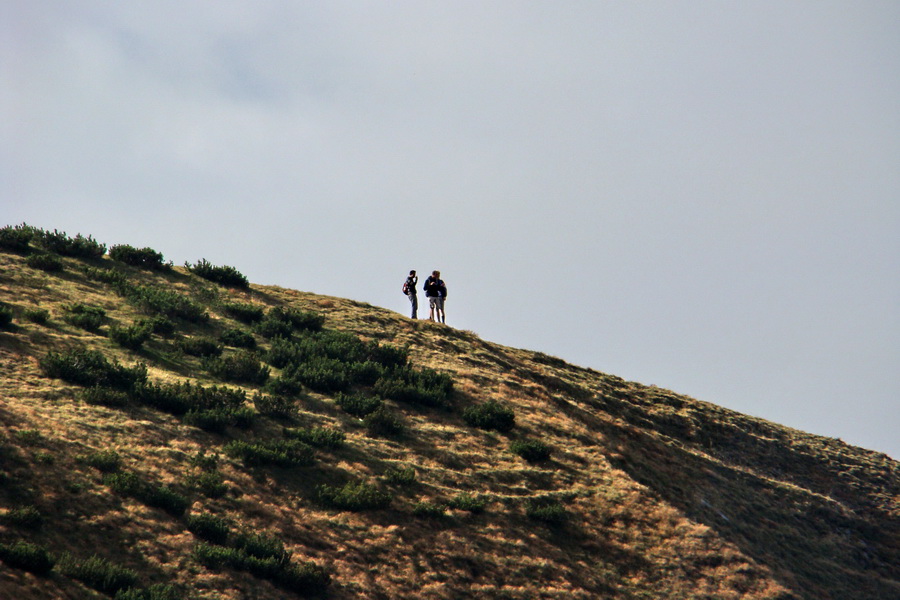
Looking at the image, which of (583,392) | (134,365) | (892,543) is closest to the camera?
(134,365)

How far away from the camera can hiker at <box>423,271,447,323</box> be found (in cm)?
3734

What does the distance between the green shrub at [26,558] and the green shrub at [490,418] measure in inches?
562

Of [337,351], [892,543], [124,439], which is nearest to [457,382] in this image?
[337,351]

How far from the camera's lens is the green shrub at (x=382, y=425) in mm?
24344

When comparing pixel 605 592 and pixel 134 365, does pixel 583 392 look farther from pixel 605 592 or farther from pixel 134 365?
pixel 134 365

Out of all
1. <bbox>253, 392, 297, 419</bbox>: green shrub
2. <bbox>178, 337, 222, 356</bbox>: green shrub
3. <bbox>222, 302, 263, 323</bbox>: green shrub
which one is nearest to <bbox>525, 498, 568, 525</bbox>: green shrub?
<bbox>253, 392, 297, 419</bbox>: green shrub

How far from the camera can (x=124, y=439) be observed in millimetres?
19531

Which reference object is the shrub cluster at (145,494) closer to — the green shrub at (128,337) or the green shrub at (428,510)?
the green shrub at (428,510)

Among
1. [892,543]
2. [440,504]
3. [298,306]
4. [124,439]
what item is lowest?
[892,543]

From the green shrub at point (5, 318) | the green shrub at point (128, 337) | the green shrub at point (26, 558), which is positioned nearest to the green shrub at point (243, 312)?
the green shrub at point (128, 337)

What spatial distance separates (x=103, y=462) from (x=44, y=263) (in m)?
14.8

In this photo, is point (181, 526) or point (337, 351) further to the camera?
point (337, 351)

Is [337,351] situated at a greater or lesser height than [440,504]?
greater

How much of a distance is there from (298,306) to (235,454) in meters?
14.7
